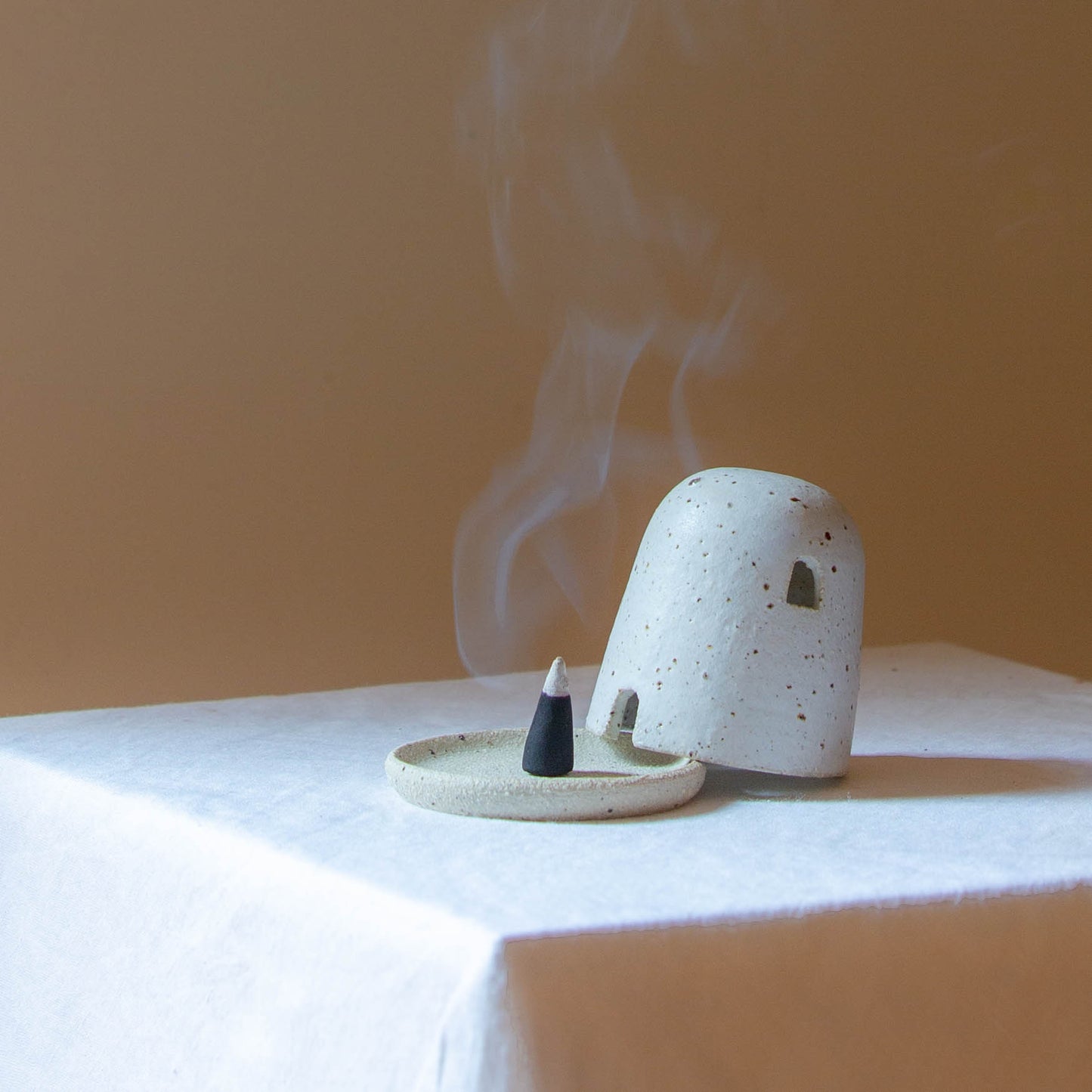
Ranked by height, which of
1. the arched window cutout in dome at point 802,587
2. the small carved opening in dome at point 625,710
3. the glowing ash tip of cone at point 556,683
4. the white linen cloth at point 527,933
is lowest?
the white linen cloth at point 527,933

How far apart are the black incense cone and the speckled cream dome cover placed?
3.2 inches

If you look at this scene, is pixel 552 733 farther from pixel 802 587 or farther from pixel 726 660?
→ pixel 802 587

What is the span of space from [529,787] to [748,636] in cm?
22

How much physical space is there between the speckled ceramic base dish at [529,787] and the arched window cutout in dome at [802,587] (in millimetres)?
159

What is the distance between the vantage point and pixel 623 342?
2.11m

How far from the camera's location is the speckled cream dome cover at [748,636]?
3.48ft

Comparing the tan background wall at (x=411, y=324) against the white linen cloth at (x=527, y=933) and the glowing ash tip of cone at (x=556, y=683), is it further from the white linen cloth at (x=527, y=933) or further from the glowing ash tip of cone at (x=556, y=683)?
the glowing ash tip of cone at (x=556, y=683)

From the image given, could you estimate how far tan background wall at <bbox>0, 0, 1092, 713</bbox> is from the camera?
1.69m

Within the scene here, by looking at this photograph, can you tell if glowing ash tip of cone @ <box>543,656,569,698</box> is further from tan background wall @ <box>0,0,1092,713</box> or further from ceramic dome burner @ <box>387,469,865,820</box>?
tan background wall @ <box>0,0,1092,713</box>

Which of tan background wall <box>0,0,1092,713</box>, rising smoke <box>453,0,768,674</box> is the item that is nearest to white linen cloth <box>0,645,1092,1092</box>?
tan background wall <box>0,0,1092,713</box>

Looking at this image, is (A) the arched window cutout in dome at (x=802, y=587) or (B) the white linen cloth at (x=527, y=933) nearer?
(B) the white linen cloth at (x=527, y=933)

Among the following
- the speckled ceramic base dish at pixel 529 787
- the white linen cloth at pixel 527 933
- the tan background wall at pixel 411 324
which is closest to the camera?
the white linen cloth at pixel 527 933

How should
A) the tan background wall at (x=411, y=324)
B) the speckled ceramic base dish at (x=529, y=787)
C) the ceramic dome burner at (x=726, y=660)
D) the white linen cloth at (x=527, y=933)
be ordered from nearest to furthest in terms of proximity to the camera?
the white linen cloth at (x=527, y=933) < the speckled ceramic base dish at (x=529, y=787) < the ceramic dome burner at (x=726, y=660) < the tan background wall at (x=411, y=324)

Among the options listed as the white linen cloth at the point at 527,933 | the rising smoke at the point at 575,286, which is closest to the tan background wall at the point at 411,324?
the rising smoke at the point at 575,286
